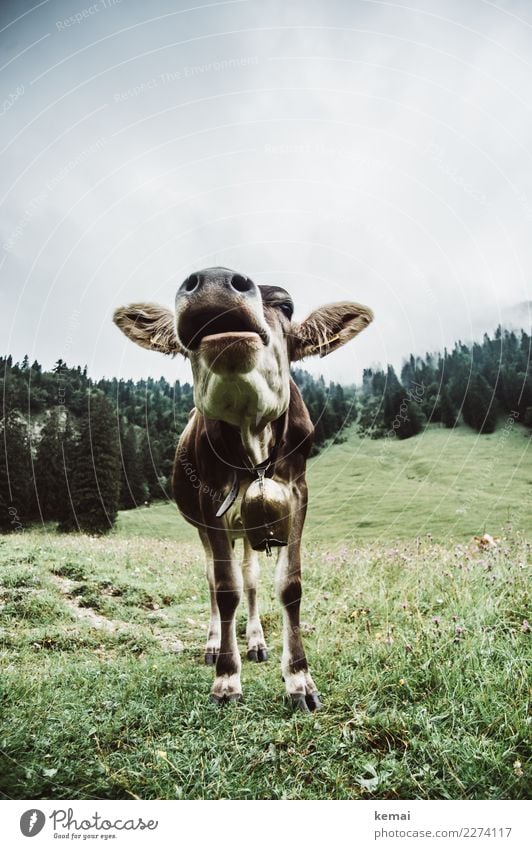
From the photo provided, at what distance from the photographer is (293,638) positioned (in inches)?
117

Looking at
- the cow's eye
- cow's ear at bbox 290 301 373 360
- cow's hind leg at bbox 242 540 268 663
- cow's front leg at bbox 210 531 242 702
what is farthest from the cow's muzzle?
cow's hind leg at bbox 242 540 268 663

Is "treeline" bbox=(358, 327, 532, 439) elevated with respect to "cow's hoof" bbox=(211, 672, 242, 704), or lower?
elevated

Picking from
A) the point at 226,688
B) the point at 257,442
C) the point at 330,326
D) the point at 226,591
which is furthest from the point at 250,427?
the point at 226,688

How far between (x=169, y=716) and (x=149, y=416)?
2054mm

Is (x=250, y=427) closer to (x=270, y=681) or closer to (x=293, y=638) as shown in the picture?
(x=293, y=638)

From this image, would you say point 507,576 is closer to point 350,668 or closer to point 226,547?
point 350,668

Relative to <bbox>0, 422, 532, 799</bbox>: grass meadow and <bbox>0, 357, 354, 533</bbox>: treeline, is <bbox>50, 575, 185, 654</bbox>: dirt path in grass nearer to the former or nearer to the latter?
<bbox>0, 422, 532, 799</bbox>: grass meadow

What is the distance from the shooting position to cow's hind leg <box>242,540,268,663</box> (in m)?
3.43

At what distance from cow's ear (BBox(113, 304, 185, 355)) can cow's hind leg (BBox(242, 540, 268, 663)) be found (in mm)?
1592

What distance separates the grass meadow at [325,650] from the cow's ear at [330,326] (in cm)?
97

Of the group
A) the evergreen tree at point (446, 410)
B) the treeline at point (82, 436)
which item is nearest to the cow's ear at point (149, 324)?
the treeline at point (82, 436)

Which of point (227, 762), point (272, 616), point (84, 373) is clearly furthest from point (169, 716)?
point (84, 373)

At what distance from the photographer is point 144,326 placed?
2.96 metres

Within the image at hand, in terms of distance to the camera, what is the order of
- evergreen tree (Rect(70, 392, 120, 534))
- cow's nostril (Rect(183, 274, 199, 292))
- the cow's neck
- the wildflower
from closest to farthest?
cow's nostril (Rect(183, 274, 199, 292)), the wildflower, the cow's neck, evergreen tree (Rect(70, 392, 120, 534))
